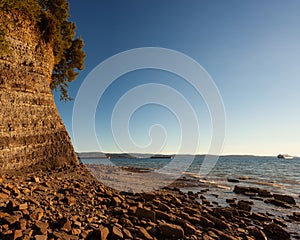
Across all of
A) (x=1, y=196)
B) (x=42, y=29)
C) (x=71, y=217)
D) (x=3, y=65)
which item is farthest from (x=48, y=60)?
(x=71, y=217)

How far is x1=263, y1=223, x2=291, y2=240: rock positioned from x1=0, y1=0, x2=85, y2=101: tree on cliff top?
2041 cm

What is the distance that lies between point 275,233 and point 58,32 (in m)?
24.7

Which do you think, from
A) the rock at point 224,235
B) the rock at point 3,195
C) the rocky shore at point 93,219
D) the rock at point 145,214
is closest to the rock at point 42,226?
the rocky shore at point 93,219

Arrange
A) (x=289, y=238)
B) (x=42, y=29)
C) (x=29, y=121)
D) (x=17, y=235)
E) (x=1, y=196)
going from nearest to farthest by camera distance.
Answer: (x=17, y=235) < (x=1, y=196) < (x=289, y=238) < (x=29, y=121) < (x=42, y=29)

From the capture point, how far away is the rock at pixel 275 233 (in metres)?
10.9

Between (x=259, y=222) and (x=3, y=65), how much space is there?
21.0 metres

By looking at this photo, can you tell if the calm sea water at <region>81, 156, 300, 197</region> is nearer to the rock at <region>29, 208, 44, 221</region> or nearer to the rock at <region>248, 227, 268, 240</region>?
the rock at <region>248, 227, 268, 240</region>

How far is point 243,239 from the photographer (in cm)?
966

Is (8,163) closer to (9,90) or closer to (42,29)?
(9,90)

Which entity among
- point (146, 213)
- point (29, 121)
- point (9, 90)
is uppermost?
point (9, 90)

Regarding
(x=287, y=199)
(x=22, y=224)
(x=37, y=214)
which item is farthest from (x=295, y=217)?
(x=22, y=224)

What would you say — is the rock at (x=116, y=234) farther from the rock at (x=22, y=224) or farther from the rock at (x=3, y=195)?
the rock at (x=3, y=195)

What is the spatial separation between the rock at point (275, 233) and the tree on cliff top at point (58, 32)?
67.0 ft

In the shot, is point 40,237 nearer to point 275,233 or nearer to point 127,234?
point 127,234
